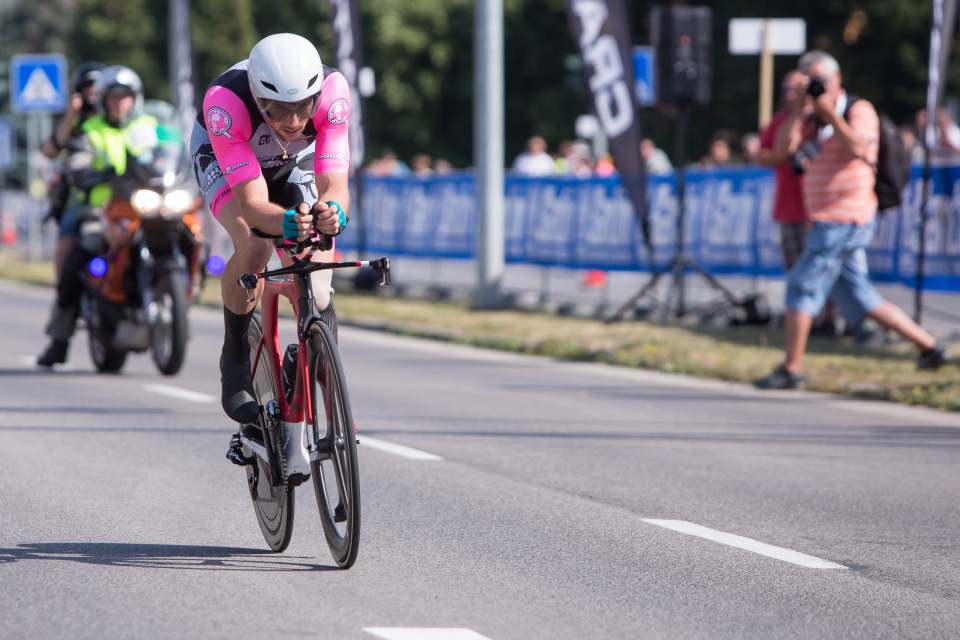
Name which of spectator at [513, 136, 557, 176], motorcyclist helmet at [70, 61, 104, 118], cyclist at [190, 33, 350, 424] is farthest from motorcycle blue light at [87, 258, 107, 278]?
spectator at [513, 136, 557, 176]

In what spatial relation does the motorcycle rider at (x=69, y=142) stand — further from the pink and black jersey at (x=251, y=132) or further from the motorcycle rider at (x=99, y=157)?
the pink and black jersey at (x=251, y=132)

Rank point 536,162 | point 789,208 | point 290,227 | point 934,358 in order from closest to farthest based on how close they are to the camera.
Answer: point 290,227
point 934,358
point 789,208
point 536,162

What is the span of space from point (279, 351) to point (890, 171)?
629 centimetres

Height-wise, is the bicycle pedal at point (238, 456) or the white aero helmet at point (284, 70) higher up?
the white aero helmet at point (284, 70)

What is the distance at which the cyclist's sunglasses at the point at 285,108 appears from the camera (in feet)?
16.6

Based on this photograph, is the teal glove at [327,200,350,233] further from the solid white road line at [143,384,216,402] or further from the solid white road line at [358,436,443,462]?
the solid white road line at [143,384,216,402]

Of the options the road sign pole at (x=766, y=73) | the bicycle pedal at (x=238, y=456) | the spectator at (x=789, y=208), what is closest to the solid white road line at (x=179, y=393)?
the bicycle pedal at (x=238, y=456)

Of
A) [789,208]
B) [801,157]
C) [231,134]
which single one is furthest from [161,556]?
[789,208]

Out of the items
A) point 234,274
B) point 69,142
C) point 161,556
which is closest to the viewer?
point 161,556

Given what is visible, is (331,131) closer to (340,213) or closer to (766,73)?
(340,213)

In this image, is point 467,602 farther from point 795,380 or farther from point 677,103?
point 677,103

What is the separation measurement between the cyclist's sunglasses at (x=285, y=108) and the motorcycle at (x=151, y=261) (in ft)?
17.1

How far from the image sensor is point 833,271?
33.4 ft

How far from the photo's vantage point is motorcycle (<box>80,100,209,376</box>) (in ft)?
33.6
